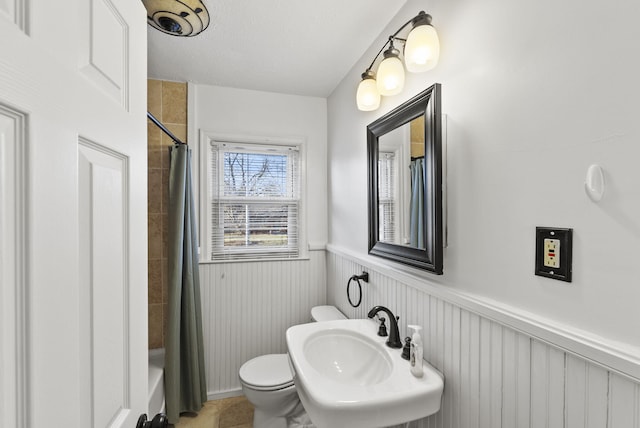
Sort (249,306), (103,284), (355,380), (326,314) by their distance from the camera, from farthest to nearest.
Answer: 1. (249,306)
2. (326,314)
3. (355,380)
4. (103,284)

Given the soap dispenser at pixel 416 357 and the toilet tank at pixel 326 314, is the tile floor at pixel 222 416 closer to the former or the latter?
the toilet tank at pixel 326 314

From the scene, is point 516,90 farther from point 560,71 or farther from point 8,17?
point 8,17

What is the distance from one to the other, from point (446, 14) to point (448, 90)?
11.7 inches

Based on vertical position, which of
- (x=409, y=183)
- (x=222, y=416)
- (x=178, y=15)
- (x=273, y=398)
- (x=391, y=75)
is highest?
(x=178, y=15)

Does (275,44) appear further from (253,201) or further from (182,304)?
(182,304)

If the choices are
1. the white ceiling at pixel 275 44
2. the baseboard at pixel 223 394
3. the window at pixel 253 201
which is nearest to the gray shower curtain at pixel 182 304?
the baseboard at pixel 223 394

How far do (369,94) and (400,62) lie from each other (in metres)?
0.26

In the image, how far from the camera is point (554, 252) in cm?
80

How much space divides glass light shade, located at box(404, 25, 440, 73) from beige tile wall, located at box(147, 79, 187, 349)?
180cm

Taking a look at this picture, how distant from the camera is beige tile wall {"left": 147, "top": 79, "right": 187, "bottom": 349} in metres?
2.24

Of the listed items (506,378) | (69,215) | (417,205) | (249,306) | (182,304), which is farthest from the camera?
(249,306)

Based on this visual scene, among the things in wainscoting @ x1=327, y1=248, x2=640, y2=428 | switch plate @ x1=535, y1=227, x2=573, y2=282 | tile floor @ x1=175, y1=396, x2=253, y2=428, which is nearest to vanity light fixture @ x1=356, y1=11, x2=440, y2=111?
switch plate @ x1=535, y1=227, x2=573, y2=282

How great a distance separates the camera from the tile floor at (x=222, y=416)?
2.06 meters

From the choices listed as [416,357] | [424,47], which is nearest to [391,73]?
[424,47]
